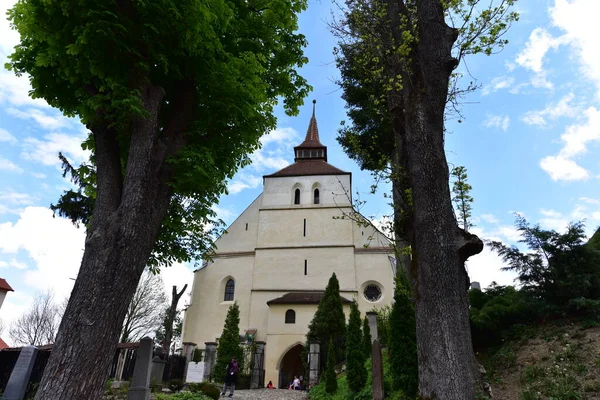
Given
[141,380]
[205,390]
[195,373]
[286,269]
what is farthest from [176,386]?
[286,269]

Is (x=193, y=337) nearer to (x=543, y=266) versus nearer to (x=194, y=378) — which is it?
(x=194, y=378)

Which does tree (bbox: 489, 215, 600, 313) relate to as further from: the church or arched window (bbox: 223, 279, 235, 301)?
arched window (bbox: 223, 279, 235, 301)

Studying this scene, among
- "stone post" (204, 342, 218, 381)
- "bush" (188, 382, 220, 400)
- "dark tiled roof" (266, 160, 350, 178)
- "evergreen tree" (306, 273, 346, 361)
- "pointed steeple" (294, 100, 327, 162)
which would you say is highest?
"pointed steeple" (294, 100, 327, 162)

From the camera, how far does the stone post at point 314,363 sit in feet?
50.1

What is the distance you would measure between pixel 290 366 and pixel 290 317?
10.6 feet

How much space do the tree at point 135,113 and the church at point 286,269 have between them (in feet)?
51.3

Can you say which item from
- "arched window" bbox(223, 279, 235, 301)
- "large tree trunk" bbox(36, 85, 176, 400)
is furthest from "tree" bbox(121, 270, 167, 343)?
"large tree trunk" bbox(36, 85, 176, 400)

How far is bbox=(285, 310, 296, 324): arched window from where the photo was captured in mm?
22406

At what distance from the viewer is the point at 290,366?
23.3m

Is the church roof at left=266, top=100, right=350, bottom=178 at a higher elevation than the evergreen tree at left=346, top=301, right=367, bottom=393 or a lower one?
higher

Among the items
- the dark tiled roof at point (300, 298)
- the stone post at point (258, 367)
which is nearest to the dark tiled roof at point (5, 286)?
the stone post at point (258, 367)

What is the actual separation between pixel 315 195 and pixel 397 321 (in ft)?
63.9

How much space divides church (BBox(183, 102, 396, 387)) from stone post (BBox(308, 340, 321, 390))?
5982 millimetres

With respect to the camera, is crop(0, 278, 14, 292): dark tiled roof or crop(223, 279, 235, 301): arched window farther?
crop(223, 279, 235, 301): arched window
